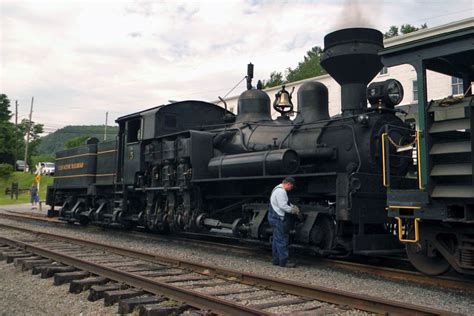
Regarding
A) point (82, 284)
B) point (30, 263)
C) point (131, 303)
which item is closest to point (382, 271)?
point (131, 303)

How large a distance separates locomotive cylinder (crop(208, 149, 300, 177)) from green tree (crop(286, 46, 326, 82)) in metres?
48.5

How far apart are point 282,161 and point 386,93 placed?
2.11 m

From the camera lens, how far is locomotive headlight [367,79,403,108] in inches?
311

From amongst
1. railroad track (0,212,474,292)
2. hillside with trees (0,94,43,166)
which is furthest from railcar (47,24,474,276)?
hillside with trees (0,94,43,166)

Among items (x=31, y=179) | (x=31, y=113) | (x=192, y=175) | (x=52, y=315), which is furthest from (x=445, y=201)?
(x=31, y=113)

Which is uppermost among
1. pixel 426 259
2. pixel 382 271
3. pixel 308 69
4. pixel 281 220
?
pixel 308 69

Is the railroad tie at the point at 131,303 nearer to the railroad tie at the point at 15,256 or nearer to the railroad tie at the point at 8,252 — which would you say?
the railroad tie at the point at 15,256

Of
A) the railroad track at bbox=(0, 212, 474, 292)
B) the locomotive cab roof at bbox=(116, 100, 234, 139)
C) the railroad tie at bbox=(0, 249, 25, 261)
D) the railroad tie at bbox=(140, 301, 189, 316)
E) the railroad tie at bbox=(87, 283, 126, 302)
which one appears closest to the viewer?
the railroad tie at bbox=(140, 301, 189, 316)

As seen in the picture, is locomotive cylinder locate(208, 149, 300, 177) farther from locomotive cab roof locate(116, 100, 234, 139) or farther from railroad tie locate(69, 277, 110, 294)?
railroad tie locate(69, 277, 110, 294)

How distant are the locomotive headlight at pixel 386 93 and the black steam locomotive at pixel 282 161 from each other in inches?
0.7

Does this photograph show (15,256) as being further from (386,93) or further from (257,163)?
(386,93)

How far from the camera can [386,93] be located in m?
7.88

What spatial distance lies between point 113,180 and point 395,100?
8.57m

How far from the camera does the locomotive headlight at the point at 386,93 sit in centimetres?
789
